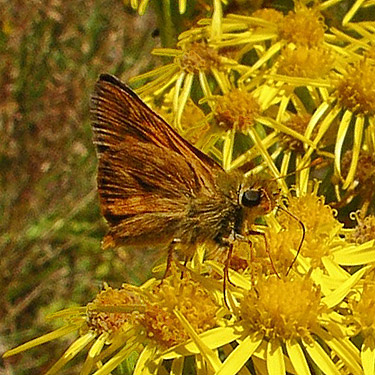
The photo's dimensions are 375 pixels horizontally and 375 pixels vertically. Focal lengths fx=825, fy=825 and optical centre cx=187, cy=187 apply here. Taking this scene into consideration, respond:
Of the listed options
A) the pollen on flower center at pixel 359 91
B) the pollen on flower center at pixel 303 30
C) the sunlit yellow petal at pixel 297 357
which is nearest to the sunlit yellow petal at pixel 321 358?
the sunlit yellow petal at pixel 297 357

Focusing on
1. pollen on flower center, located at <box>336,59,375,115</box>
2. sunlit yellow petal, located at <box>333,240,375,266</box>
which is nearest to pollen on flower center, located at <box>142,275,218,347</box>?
sunlit yellow petal, located at <box>333,240,375,266</box>

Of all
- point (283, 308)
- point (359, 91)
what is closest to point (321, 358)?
point (283, 308)

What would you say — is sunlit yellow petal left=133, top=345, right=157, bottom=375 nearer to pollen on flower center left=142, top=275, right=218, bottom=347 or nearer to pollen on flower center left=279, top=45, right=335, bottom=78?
pollen on flower center left=142, top=275, right=218, bottom=347

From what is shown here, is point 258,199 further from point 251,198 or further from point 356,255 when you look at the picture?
point 356,255

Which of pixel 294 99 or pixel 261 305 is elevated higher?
pixel 294 99

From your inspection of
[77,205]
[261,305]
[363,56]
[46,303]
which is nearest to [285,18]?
[363,56]

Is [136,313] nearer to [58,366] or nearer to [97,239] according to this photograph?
[58,366]
